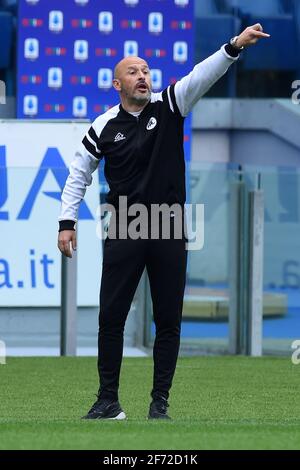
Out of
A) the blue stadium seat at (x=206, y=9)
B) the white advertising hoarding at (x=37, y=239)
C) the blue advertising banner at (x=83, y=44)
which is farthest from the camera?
the blue stadium seat at (x=206, y=9)

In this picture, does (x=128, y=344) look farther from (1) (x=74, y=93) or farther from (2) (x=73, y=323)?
(1) (x=74, y=93)

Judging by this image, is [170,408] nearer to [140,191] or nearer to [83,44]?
[140,191]

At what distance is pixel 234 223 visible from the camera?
13.2 metres

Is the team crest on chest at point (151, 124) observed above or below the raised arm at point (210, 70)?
below

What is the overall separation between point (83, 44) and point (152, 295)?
881 cm

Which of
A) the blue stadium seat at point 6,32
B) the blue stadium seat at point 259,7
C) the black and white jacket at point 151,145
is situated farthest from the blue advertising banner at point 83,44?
the black and white jacket at point 151,145

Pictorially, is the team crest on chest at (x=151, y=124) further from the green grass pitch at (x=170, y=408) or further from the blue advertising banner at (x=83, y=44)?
the blue advertising banner at (x=83, y=44)

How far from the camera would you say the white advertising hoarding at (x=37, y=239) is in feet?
43.0

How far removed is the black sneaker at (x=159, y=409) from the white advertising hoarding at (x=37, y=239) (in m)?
5.65

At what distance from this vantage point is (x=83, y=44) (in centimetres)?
1594

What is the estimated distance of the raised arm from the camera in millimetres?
7031

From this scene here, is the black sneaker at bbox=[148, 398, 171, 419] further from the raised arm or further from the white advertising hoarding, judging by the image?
the white advertising hoarding

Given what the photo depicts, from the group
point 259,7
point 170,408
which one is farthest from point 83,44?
point 170,408

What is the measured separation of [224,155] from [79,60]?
3.48m
